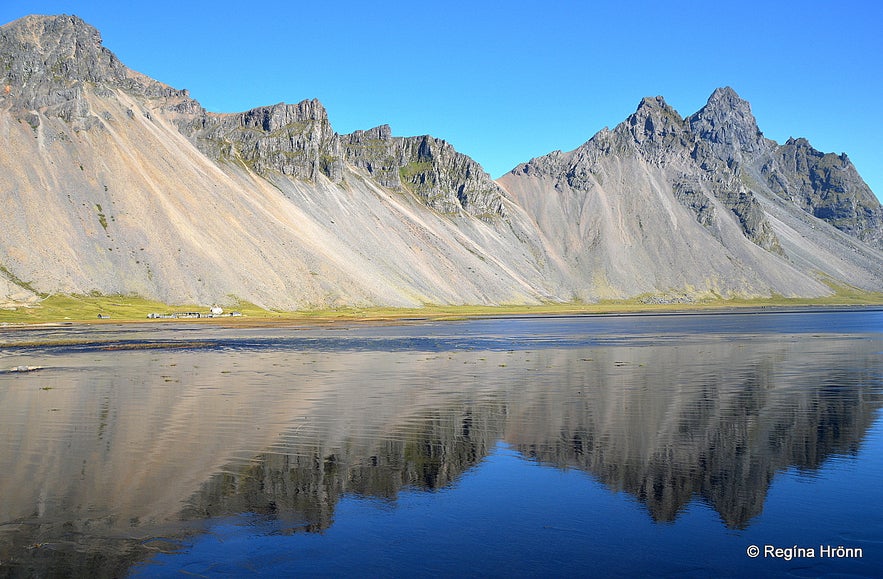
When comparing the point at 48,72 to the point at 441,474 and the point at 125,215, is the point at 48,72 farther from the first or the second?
the point at 441,474

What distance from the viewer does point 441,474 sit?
22531 millimetres

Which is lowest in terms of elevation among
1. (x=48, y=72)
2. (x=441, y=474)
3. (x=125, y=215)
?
(x=441, y=474)

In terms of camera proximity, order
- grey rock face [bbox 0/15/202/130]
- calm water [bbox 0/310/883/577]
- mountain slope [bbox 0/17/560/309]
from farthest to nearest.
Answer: grey rock face [bbox 0/15/202/130]
mountain slope [bbox 0/17/560/309]
calm water [bbox 0/310/883/577]

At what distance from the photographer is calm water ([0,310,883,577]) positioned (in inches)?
604

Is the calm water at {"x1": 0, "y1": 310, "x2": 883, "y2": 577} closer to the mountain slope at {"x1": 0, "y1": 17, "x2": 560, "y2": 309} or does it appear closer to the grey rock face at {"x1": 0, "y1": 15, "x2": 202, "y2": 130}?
the mountain slope at {"x1": 0, "y1": 17, "x2": 560, "y2": 309}

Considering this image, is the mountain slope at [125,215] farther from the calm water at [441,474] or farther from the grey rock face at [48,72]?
the calm water at [441,474]

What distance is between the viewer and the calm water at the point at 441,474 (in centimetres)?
1535

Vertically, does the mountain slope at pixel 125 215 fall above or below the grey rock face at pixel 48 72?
below

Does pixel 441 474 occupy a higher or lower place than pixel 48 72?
lower

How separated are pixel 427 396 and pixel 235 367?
21808mm

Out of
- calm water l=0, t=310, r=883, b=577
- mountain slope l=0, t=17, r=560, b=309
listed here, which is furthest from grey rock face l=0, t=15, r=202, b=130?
calm water l=0, t=310, r=883, b=577

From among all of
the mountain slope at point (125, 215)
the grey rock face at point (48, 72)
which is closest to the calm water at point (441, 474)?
the mountain slope at point (125, 215)

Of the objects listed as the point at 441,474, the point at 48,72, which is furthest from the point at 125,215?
the point at 441,474

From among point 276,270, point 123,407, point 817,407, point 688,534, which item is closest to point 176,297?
point 276,270
